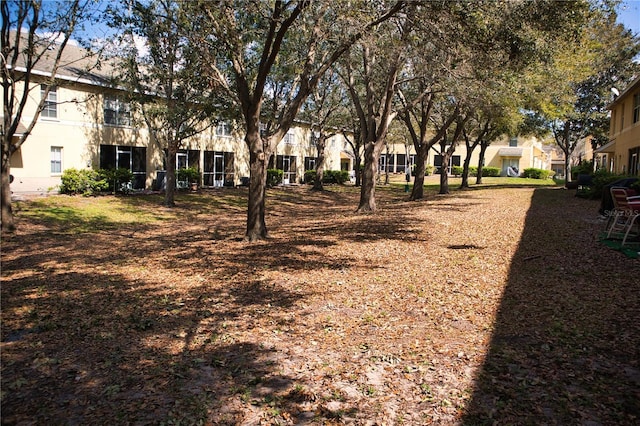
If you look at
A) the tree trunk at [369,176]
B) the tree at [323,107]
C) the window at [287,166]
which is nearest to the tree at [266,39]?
the tree trunk at [369,176]

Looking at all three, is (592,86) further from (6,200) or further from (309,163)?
(6,200)

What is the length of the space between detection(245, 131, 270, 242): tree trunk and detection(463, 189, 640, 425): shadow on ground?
5889 mm

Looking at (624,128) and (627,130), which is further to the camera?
(624,128)

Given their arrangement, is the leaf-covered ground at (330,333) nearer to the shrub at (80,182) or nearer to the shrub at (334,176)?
the shrub at (80,182)

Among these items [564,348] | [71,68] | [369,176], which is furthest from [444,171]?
[564,348]

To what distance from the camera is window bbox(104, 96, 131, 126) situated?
2386 cm

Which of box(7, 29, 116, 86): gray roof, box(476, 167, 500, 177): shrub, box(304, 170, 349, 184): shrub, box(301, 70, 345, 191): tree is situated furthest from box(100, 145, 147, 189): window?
box(476, 167, 500, 177): shrub

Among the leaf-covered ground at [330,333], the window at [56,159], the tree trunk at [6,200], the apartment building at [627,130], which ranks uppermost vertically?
the apartment building at [627,130]

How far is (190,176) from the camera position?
1075 inches

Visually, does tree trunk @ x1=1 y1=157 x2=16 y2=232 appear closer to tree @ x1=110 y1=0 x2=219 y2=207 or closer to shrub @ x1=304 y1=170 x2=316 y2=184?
tree @ x1=110 y1=0 x2=219 y2=207

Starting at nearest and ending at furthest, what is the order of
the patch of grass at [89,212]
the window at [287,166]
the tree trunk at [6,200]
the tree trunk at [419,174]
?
1. the tree trunk at [6,200]
2. the patch of grass at [89,212]
3. the tree trunk at [419,174]
4. the window at [287,166]

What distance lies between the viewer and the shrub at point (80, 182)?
66.7 ft

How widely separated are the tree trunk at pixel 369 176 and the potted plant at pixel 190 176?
13.1m

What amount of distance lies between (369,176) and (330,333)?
12.7m
